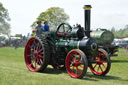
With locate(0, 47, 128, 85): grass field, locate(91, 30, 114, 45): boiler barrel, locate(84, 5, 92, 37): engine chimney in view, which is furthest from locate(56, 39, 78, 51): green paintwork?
locate(91, 30, 114, 45): boiler barrel

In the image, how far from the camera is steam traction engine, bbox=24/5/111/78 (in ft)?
22.9

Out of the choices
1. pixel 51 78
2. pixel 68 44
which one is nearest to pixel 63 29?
pixel 68 44

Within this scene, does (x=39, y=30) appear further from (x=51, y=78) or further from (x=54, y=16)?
(x=54, y=16)

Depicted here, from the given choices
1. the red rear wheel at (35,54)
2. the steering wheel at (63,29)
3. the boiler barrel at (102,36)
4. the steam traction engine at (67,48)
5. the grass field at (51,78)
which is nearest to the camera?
the grass field at (51,78)

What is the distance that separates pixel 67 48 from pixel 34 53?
4.41 feet

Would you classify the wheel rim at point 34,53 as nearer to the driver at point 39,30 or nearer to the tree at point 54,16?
the driver at point 39,30

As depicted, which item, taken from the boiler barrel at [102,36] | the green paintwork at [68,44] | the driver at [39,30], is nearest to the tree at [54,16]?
the boiler barrel at [102,36]

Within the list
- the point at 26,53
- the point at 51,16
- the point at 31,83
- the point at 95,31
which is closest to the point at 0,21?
the point at 51,16

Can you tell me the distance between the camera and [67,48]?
24.8 feet

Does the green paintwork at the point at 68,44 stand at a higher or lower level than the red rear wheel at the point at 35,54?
higher

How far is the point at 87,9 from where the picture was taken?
7.13 m

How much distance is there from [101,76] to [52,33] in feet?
7.56

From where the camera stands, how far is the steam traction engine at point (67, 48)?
6973 mm

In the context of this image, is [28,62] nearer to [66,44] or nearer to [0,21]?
[66,44]
